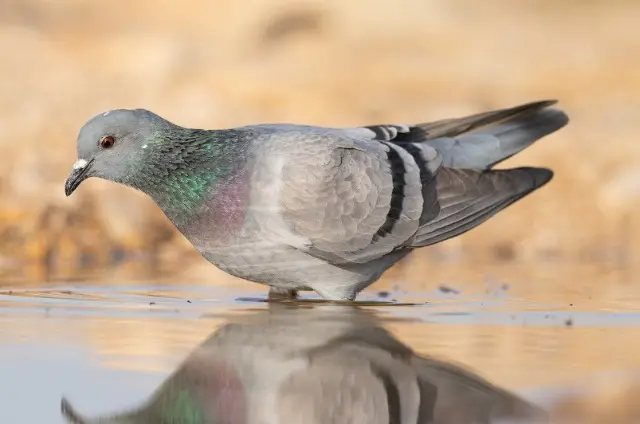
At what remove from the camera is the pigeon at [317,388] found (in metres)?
3.28

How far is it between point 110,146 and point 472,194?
189 centimetres

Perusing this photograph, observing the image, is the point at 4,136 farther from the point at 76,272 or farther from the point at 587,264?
the point at 587,264

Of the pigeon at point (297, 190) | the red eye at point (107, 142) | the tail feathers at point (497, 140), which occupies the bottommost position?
the pigeon at point (297, 190)

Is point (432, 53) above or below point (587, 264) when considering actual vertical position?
above

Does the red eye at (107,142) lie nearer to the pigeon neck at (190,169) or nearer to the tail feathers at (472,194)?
the pigeon neck at (190,169)

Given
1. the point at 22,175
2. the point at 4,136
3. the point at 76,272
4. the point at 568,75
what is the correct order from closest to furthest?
the point at 76,272 → the point at 22,175 → the point at 4,136 → the point at 568,75

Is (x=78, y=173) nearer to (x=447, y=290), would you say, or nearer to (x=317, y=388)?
(x=447, y=290)

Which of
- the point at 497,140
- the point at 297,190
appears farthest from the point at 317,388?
the point at 497,140

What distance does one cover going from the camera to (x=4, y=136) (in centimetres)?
1066

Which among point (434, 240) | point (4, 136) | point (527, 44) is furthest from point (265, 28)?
point (434, 240)

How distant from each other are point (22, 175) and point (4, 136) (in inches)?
41.3

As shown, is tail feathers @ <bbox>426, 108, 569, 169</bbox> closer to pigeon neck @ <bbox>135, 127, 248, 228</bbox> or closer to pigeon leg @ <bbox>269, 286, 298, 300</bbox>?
pigeon leg @ <bbox>269, 286, 298, 300</bbox>

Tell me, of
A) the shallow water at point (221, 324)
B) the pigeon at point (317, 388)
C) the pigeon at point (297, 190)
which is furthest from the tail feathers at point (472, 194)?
the pigeon at point (317, 388)

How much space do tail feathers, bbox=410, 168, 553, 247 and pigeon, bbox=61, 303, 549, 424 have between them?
2058 mm
